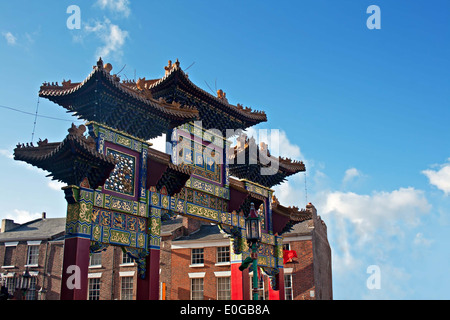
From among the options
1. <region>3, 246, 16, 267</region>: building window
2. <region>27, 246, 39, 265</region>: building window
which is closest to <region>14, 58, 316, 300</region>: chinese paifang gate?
<region>27, 246, 39, 265</region>: building window

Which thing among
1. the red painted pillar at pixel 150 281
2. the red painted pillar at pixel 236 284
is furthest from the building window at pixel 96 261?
the red painted pillar at pixel 150 281

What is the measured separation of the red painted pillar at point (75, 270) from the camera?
13445 mm

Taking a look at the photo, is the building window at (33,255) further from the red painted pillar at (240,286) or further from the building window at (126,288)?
the red painted pillar at (240,286)

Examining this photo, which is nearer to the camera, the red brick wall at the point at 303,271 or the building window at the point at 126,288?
the building window at the point at 126,288

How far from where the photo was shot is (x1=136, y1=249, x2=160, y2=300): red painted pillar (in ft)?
51.4

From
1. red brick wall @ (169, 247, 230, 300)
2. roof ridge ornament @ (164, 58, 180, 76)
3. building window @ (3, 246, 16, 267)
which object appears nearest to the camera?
roof ridge ornament @ (164, 58, 180, 76)

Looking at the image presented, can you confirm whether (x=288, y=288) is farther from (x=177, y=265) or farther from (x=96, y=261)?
(x=96, y=261)

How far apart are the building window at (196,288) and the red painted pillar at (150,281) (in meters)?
16.7

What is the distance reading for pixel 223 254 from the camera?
32500 millimetres

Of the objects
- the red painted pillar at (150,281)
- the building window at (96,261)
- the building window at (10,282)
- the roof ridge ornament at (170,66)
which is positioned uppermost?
the roof ridge ornament at (170,66)

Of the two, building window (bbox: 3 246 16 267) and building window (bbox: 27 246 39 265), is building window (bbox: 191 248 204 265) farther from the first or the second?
building window (bbox: 3 246 16 267)

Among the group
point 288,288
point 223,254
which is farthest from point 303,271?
point 223,254

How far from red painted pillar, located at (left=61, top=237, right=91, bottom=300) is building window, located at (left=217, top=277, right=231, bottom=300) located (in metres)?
18.8
